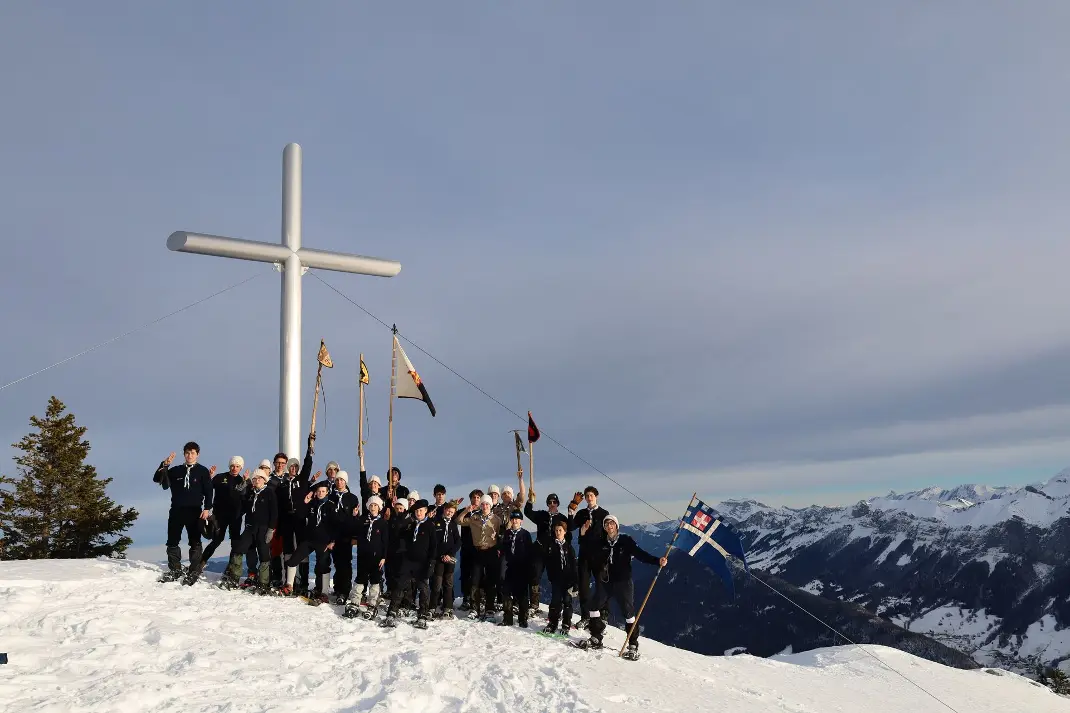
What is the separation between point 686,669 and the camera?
15.7m

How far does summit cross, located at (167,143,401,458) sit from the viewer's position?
1978 cm

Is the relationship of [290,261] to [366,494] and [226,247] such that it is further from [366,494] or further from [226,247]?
[366,494]

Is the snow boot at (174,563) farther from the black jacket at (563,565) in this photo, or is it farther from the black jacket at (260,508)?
the black jacket at (563,565)

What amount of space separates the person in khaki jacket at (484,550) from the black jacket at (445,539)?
2.24ft

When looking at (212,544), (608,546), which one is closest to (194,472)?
(212,544)

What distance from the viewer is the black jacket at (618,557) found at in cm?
1504

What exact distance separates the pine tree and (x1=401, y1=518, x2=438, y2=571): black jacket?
23565mm

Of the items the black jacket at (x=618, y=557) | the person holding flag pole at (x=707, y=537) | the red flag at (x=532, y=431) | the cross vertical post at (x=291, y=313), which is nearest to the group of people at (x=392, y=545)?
the black jacket at (x=618, y=557)

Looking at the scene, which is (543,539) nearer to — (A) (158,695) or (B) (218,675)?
(B) (218,675)

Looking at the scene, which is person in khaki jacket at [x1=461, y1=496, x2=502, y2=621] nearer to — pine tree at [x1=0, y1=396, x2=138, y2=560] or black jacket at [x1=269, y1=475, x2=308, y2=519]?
black jacket at [x1=269, y1=475, x2=308, y2=519]

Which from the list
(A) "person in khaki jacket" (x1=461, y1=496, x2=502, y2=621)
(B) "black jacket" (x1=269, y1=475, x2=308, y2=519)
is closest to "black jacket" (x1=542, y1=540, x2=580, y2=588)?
(A) "person in khaki jacket" (x1=461, y1=496, x2=502, y2=621)

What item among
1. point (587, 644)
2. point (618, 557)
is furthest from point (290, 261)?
point (587, 644)

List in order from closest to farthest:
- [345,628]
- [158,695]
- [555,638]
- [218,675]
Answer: [158,695]
[218,675]
[345,628]
[555,638]

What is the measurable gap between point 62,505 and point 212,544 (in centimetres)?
2335
